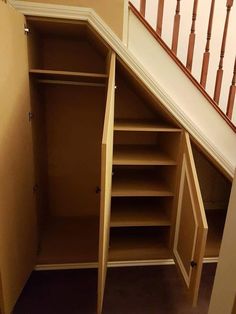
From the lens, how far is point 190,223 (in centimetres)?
128

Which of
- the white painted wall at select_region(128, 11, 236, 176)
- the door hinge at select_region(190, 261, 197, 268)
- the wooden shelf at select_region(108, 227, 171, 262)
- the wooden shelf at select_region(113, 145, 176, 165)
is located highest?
the white painted wall at select_region(128, 11, 236, 176)

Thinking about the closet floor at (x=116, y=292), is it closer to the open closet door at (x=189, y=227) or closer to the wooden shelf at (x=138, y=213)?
the open closet door at (x=189, y=227)

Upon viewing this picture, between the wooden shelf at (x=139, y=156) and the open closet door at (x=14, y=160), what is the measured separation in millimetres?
586

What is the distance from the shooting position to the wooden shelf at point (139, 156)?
1452 mm

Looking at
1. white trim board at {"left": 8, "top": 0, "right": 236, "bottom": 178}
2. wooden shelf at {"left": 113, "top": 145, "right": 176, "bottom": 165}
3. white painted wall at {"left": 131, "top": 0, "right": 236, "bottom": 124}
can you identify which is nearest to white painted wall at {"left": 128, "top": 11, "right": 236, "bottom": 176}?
white trim board at {"left": 8, "top": 0, "right": 236, "bottom": 178}

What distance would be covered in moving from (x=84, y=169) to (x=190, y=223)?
3.61ft

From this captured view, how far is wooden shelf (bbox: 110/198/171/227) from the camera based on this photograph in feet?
5.07

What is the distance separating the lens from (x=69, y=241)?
1785 mm

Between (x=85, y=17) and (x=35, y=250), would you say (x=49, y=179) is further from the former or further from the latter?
(x=85, y=17)

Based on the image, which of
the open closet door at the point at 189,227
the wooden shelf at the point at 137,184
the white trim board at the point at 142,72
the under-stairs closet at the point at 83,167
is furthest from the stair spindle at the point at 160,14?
the wooden shelf at the point at 137,184

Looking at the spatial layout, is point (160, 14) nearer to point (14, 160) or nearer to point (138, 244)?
point (14, 160)

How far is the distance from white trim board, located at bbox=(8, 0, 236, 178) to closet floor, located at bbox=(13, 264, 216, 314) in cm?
88

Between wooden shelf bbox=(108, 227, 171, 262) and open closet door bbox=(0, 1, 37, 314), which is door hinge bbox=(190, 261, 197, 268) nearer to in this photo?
wooden shelf bbox=(108, 227, 171, 262)

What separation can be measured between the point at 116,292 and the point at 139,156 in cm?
93
